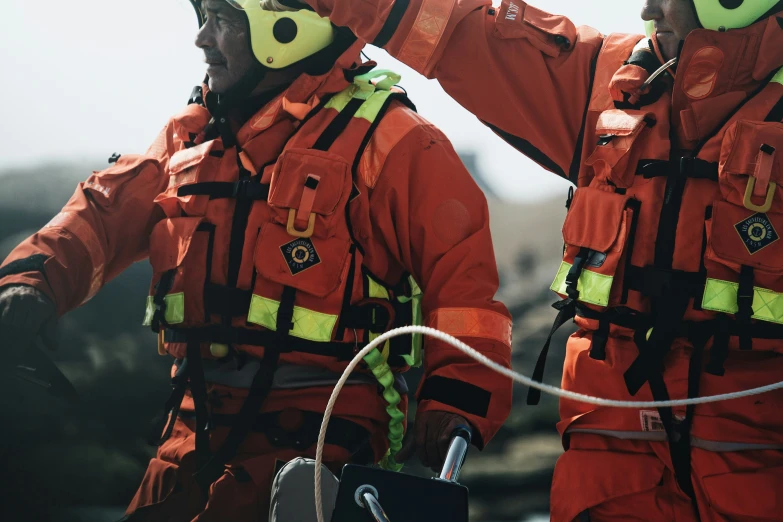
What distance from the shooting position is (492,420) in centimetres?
251

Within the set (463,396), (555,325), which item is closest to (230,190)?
(463,396)

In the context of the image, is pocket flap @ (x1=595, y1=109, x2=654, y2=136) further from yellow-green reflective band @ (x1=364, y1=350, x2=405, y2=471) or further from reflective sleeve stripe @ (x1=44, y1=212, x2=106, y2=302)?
reflective sleeve stripe @ (x1=44, y1=212, x2=106, y2=302)

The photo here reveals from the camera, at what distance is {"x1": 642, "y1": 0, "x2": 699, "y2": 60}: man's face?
8.42 feet

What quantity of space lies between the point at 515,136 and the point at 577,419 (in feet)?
2.97

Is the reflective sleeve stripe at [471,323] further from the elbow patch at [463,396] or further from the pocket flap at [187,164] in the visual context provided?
the pocket flap at [187,164]

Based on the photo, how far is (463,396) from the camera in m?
2.48

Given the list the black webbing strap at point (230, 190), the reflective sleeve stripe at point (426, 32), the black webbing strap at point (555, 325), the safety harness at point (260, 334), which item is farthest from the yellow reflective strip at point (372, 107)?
the black webbing strap at point (555, 325)

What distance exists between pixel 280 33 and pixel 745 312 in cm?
166

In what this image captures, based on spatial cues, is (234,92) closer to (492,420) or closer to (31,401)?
(492,420)

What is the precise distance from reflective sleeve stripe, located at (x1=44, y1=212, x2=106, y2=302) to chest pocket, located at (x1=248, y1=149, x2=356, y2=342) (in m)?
0.71

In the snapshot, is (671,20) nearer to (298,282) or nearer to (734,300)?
(734,300)

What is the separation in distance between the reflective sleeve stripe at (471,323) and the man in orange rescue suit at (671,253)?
0.57 ft

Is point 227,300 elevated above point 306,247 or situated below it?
below

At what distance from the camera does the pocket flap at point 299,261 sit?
262cm
